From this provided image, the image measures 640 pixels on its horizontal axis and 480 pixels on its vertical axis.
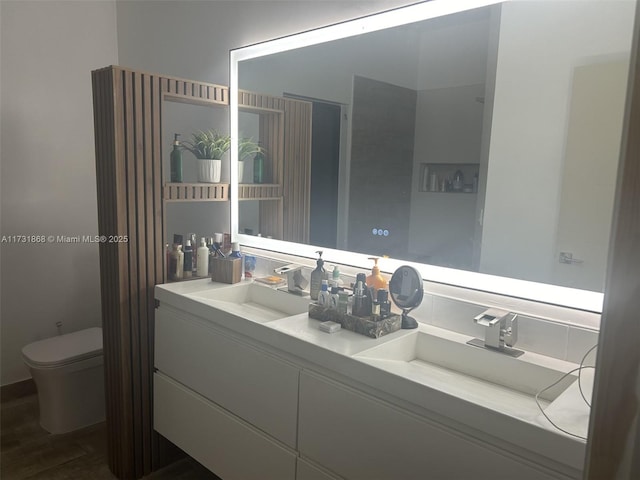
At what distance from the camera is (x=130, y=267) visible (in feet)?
6.84

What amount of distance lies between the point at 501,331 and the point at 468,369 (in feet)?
0.51

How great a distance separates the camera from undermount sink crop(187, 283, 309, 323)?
1.95 meters

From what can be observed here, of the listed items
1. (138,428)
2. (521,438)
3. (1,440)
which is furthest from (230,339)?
(1,440)

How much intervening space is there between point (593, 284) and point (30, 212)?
2873mm

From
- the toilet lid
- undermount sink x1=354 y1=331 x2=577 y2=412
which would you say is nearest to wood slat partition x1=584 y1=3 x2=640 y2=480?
undermount sink x1=354 y1=331 x2=577 y2=412

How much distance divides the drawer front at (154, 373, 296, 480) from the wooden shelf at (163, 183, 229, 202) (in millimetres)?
797

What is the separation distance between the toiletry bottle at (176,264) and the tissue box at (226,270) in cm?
17

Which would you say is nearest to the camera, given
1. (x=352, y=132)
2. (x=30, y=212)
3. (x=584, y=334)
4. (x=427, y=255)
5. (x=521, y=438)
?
(x=521, y=438)

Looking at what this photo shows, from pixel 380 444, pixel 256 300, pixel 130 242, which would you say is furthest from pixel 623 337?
pixel 130 242

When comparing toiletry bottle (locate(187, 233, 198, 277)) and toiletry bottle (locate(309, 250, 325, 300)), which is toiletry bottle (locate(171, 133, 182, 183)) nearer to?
toiletry bottle (locate(187, 233, 198, 277))

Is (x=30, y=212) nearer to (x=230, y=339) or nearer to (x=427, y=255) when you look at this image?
(x=230, y=339)

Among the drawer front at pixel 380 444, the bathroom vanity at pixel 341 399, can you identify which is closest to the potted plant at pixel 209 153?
the bathroom vanity at pixel 341 399

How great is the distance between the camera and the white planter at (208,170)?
232 centimetres

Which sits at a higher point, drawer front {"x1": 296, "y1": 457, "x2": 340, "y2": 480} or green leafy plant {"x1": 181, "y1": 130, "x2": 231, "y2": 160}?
green leafy plant {"x1": 181, "y1": 130, "x2": 231, "y2": 160}
